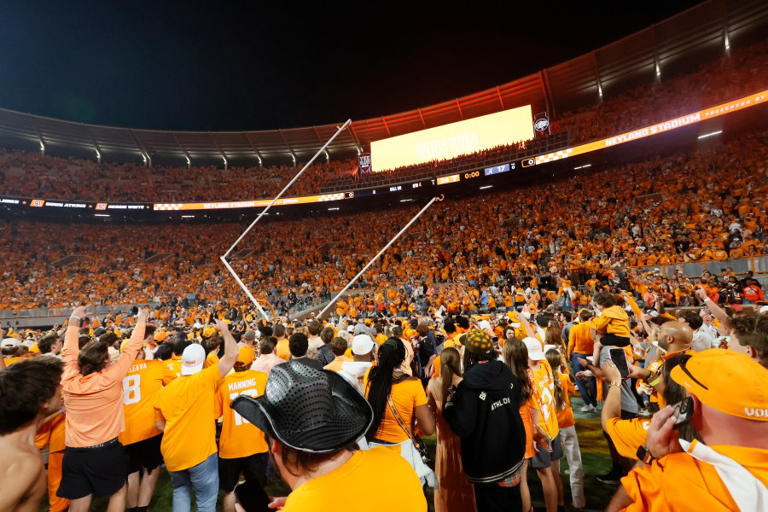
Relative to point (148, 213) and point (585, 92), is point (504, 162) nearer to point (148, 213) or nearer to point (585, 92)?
point (585, 92)

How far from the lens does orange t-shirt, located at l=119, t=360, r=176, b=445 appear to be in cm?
398

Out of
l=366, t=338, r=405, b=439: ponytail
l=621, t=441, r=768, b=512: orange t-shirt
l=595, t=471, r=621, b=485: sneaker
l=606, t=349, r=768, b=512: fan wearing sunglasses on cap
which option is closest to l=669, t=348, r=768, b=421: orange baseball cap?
l=606, t=349, r=768, b=512: fan wearing sunglasses on cap

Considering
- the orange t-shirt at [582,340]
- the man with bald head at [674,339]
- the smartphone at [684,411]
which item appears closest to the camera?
the smartphone at [684,411]

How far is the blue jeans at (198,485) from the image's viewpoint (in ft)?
11.3

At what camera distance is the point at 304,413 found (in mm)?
1195

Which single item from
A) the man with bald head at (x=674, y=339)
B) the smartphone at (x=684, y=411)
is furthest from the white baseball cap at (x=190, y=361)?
the man with bald head at (x=674, y=339)

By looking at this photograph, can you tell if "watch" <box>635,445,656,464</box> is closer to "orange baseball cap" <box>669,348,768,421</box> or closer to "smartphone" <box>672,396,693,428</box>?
"smartphone" <box>672,396,693,428</box>

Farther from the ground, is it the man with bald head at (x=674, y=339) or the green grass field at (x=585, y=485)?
the man with bald head at (x=674, y=339)

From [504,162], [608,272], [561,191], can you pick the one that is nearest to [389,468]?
[608,272]

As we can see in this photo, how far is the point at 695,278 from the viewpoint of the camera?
12914mm

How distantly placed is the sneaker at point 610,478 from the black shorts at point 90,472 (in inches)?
212

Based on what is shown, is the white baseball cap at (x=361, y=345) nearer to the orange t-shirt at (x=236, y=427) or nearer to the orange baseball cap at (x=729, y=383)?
the orange t-shirt at (x=236, y=427)

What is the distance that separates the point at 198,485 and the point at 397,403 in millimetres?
2169

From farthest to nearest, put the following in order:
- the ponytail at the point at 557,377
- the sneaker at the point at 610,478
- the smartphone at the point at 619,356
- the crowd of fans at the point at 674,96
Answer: the crowd of fans at the point at 674,96 < the smartphone at the point at 619,356 < the sneaker at the point at 610,478 < the ponytail at the point at 557,377
